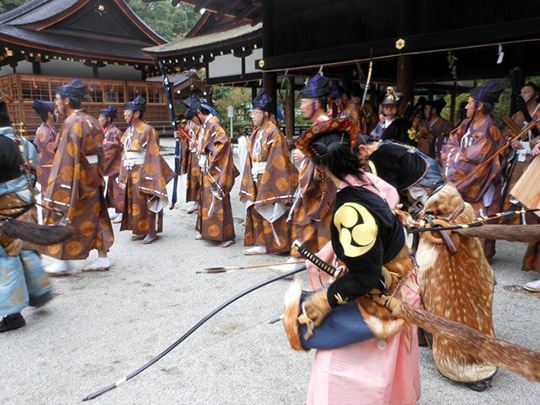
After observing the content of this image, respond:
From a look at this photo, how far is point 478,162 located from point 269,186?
7.55 feet

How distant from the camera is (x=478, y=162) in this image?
4582 mm

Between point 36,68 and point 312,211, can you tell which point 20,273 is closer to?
point 312,211

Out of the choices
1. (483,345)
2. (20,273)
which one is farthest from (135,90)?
(483,345)

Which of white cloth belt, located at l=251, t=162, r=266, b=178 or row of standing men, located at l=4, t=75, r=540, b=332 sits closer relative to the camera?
row of standing men, located at l=4, t=75, r=540, b=332

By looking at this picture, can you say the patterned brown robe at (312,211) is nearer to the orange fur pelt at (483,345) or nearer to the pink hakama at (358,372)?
the pink hakama at (358,372)

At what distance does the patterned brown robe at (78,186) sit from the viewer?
4.46m

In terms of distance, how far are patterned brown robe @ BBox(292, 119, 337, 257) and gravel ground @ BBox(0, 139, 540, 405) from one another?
619mm

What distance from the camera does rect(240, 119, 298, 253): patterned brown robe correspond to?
204 inches

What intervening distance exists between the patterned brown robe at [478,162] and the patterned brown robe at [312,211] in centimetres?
151

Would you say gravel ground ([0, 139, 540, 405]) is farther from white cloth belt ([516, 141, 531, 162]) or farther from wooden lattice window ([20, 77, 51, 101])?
wooden lattice window ([20, 77, 51, 101])

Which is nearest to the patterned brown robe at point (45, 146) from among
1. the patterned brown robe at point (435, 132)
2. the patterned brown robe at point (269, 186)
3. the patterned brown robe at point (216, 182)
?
the patterned brown robe at point (216, 182)

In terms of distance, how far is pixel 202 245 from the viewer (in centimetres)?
593

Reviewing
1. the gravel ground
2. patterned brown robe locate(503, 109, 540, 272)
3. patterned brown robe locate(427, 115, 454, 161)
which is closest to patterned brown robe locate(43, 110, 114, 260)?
the gravel ground

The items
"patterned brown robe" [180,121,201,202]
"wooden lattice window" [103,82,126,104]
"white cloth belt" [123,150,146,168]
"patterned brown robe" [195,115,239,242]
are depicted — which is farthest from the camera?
"wooden lattice window" [103,82,126,104]
